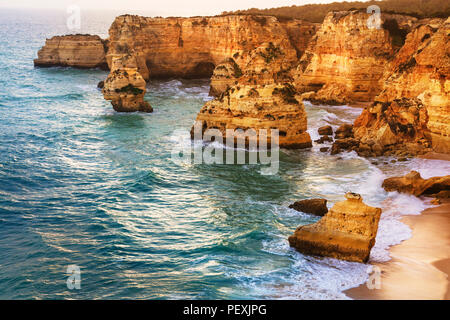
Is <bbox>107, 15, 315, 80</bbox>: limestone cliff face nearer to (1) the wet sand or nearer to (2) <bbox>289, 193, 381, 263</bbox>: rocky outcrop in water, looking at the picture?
(1) the wet sand

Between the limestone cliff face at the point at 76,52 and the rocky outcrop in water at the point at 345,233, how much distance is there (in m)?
60.0

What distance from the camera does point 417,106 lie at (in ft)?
94.6

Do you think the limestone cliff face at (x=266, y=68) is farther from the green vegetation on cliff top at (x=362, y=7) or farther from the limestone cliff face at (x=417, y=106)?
the green vegetation on cliff top at (x=362, y=7)

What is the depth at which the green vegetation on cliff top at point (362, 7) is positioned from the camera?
65.0m

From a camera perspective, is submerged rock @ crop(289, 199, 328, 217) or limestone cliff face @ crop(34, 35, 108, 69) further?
limestone cliff face @ crop(34, 35, 108, 69)

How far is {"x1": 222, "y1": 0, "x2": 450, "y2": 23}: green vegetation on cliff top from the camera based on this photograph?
65000 millimetres

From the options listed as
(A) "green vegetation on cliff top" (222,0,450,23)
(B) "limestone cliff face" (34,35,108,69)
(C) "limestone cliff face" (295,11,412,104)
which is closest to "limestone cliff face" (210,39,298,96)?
(C) "limestone cliff face" (295,11,412,104)

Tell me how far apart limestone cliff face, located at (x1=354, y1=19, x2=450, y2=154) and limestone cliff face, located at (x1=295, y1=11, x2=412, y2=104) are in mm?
11780

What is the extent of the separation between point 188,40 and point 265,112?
1420 inches

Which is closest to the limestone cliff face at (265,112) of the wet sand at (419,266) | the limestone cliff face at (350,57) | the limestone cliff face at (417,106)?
the limestone cliff face at (417,106)

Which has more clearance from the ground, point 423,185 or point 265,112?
point 265,112

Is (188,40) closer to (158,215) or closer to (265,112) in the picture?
(265,112)

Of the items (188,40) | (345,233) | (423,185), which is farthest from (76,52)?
(345,233)
